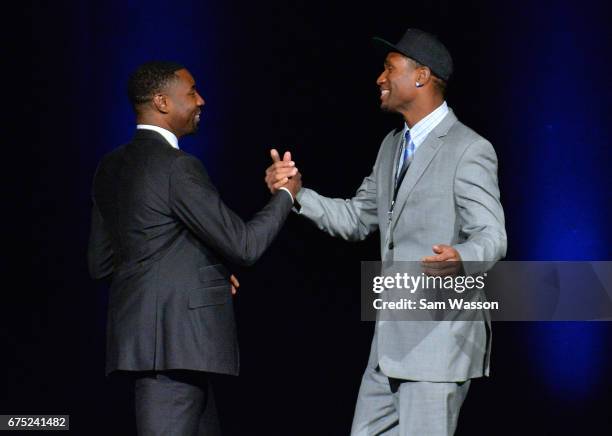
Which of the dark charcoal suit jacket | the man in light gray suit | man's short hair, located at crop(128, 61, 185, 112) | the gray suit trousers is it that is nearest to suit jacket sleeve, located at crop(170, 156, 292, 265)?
the dark charcoal suit jacket

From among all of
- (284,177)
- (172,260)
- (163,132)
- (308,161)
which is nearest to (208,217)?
(172,260)

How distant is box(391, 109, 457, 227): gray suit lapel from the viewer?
11.1 feet

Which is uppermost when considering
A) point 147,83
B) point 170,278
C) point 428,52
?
point 428,52

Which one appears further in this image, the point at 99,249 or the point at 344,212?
the point at 344,212

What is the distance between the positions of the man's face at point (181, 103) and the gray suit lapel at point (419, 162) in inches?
25.6

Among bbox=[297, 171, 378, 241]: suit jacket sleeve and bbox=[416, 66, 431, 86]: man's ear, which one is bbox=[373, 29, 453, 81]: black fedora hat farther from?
bbox=[297, 171, 378, 241]: suit jacket sleeve

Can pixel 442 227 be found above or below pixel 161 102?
below

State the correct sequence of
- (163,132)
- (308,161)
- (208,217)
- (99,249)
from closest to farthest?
(208,217) → (163,132) → (99,249) → (308,161)

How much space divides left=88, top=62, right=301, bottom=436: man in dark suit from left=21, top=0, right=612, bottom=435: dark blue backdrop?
108cm

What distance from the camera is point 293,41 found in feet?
14.3

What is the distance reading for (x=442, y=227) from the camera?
10.9 feet

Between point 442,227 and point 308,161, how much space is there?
1.07 meters

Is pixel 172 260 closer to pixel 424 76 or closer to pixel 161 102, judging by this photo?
pixel 161 102

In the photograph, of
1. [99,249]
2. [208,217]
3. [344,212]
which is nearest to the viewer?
[208,217]
